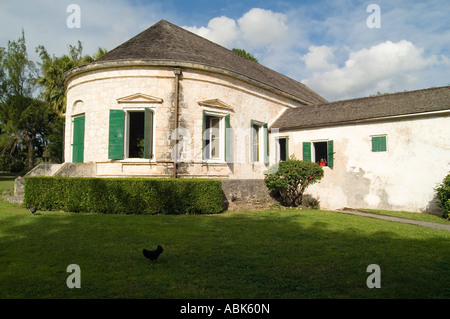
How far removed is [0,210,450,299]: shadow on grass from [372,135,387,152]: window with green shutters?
514 centimetres

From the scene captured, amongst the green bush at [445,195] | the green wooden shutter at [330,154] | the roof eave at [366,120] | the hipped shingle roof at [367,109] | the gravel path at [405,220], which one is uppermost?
the hipped shingle roof at [367,109]

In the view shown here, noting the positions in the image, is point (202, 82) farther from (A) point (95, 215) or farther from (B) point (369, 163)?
(B) point (369, 163)

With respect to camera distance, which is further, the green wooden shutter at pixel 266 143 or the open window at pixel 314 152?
the green wooden shutter at pixel 266 143

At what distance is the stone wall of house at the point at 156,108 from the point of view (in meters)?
12.2

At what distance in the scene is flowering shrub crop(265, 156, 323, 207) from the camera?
13852 mm

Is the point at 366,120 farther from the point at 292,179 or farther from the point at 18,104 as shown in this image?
the point at 18,104

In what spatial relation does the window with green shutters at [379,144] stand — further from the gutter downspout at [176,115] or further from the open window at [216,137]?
the gutter downspout at [176,115]

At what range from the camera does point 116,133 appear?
12031mm

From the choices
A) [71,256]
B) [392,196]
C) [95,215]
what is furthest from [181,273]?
[392,196]

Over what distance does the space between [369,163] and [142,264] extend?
1129 centimetres

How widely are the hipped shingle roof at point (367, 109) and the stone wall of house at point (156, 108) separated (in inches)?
159

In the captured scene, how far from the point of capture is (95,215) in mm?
9594

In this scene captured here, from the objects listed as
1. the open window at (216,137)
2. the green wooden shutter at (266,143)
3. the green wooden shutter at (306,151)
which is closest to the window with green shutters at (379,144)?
the green wooden shutter at (306,151)

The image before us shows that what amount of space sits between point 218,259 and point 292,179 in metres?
9.36
